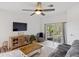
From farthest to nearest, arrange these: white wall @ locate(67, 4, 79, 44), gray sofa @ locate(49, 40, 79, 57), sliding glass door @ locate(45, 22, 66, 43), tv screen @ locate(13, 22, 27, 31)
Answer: sliding glass door @ locate(45, 22, 66, 43), tv screen @ locate(13, 22, 27, 31), white wall @ locate(67, 4, 79, 44), gray sofa @ locate(49, 40, 79, 57)

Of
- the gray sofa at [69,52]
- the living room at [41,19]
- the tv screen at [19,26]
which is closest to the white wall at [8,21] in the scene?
the living room at [41,19]

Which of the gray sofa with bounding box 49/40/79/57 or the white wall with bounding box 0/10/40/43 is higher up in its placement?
the white wall with bounding box 0/10/40/43

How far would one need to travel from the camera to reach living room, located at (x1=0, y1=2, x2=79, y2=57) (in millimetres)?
4704

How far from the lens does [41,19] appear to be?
862cm

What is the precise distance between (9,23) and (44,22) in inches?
116

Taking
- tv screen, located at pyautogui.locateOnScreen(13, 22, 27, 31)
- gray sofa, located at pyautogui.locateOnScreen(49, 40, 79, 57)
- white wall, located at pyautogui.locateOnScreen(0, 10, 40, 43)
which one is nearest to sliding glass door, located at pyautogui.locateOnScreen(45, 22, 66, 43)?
white wall, located at pyautogui.locateOnScreen(0, 10, 40, 43)

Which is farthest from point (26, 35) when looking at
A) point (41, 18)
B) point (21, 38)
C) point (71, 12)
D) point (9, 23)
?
point (71, 12)

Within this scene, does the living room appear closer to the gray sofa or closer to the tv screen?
the tv screen

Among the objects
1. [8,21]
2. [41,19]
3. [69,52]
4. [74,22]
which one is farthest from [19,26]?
[69,52]

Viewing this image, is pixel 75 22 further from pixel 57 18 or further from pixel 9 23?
pixel 9 23

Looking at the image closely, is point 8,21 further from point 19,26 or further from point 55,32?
point 55,32

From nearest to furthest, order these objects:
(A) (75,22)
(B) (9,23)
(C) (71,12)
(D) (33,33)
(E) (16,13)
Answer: (A) (75,22) → (C) (71,12) → (B) (9,23) → (E) (16,13) → (D) (33,33)

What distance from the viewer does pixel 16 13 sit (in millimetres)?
6715

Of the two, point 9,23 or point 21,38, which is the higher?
point 9,23
